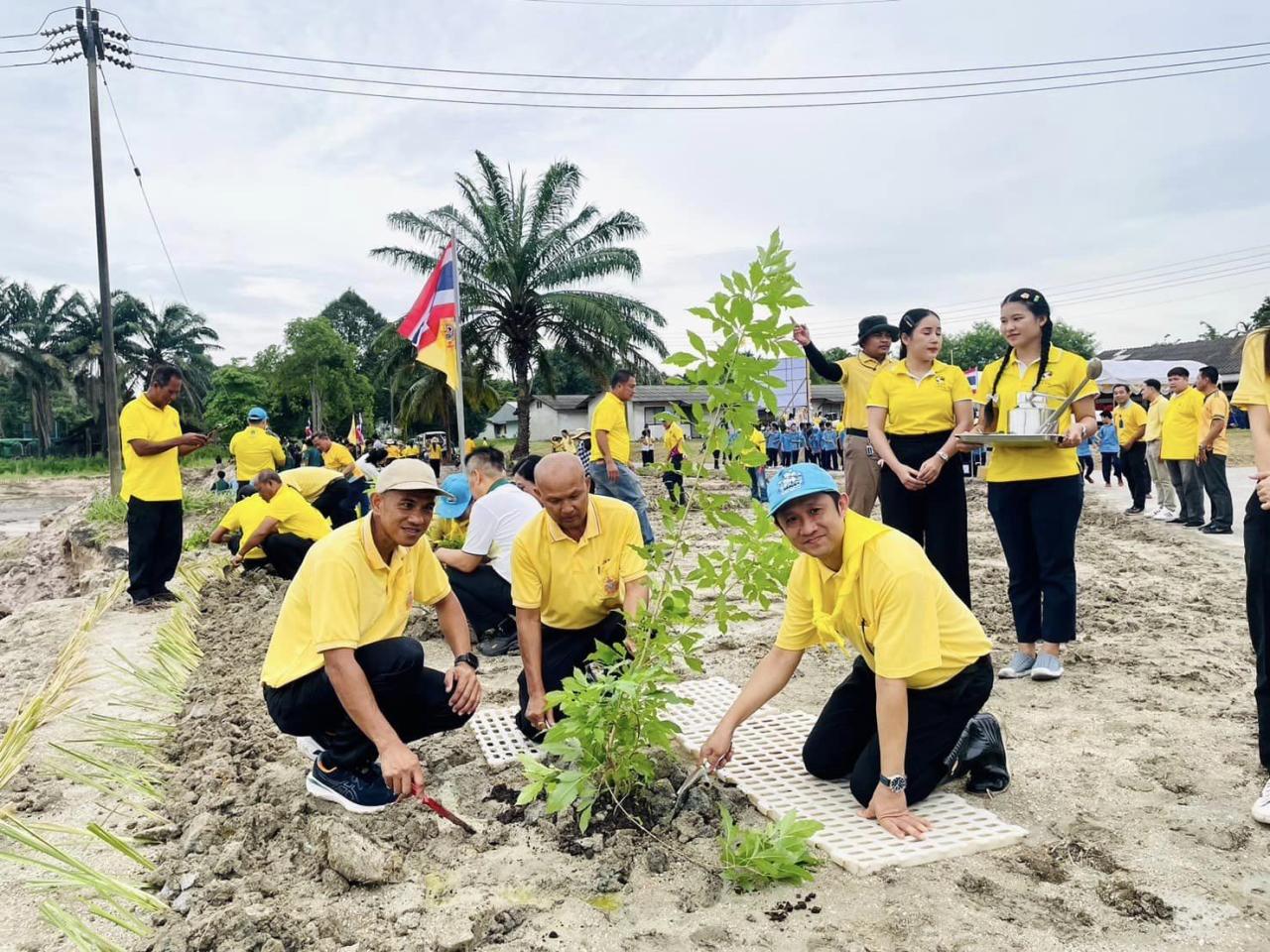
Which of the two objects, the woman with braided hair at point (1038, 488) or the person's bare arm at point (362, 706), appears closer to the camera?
the person's bare arm at point (362, 706)

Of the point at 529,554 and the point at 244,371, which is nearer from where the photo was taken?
the point at 529,554

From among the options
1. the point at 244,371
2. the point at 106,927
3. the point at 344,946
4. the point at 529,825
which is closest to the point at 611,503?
the point at 529,825

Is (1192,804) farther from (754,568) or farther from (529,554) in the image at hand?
(529,554)

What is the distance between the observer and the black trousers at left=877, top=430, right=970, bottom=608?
4293 mm

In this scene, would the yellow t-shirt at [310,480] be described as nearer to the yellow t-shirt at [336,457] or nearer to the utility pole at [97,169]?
the yellow t-shirt at [336,457]

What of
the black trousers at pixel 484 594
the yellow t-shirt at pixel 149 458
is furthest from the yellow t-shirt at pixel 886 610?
the yellow t-shirt at pixel 149 458

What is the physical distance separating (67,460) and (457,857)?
45762 millimetres

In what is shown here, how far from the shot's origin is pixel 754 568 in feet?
8.09

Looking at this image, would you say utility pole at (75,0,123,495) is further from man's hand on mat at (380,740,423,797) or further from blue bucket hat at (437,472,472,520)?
man's hand on mat at (380,740,423,797)

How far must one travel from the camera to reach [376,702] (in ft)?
9.54

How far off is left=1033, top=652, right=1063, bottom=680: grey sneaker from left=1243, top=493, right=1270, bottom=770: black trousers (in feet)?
3.77

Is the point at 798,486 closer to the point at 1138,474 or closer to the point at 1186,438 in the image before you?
the point at 1186,438

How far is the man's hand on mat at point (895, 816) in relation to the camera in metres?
2.59

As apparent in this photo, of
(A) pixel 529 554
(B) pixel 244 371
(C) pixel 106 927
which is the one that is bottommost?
(C) pixel 106 927
